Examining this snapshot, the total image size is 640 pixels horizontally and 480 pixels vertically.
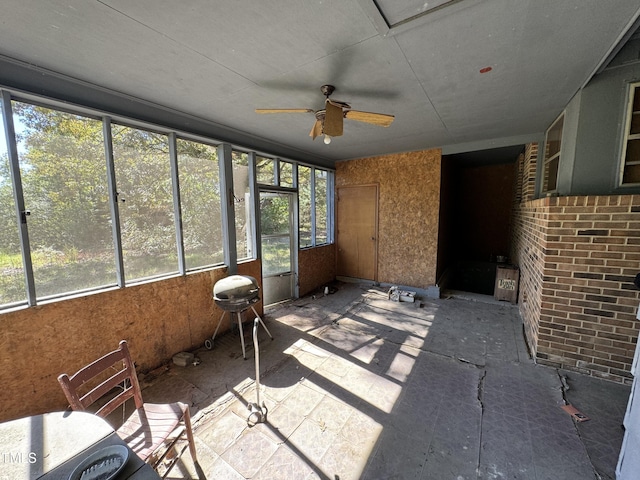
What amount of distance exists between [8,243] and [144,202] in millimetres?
952

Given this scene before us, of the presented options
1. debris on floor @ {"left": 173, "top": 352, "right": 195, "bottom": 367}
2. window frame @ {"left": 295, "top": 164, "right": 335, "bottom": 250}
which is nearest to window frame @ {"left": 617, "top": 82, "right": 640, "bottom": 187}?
window frame @ {"left": 295, "top": 164, "right": 335, "bottom": 250}

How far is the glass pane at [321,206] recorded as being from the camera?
5.18 metres

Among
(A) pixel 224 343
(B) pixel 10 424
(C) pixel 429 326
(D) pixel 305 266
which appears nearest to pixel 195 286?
(A) pixel 224 343

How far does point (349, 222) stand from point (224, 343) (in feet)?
11.2

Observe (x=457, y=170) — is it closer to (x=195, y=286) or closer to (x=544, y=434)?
(x=544, y=434)

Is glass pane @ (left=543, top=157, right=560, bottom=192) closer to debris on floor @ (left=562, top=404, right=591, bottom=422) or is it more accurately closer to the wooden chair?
debris on floor @ (left=562, top=404, right=591, bottom=422)

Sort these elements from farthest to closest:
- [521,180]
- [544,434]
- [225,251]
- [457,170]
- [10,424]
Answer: [457,170], [521,180], [225,251], [544,434], [10,424]

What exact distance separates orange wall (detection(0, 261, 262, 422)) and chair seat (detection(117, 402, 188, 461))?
1.10m

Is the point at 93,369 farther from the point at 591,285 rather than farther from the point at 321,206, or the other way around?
the point at 321,206

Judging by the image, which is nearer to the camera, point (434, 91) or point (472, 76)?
point (472, 76)

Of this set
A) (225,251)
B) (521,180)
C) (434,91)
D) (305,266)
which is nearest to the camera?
(434,91)

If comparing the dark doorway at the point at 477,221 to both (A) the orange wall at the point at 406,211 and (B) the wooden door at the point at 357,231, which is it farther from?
(B) the wooden door at the point at 357,231

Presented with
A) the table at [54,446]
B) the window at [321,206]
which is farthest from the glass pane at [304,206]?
the table at [54,446]

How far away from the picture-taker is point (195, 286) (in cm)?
295
